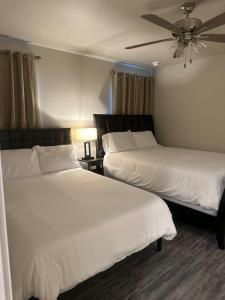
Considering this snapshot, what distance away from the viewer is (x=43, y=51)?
130 inches

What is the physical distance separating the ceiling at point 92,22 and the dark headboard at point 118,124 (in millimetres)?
1235

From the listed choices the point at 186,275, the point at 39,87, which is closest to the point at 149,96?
the point at 39,87

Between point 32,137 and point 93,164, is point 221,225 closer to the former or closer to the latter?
point 93,164

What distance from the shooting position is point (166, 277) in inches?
74.5

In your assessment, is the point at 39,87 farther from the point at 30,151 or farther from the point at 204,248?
the point at 204,248

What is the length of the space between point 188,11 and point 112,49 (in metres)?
1.58

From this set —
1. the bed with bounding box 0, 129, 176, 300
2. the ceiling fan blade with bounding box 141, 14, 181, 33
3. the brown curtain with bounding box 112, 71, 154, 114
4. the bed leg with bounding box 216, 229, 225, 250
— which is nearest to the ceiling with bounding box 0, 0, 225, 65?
the ceiling fan blade with bounding box 141, 14, 181, 33

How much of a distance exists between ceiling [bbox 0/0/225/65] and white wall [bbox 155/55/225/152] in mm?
537

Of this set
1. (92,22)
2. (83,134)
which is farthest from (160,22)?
(83,134)

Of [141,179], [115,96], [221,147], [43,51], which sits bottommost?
[141,179]

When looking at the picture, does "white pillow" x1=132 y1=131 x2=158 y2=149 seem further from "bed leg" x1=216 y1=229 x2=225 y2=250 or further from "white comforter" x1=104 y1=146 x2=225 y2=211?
"bed leg" x1=216 y1=229 x2=225 y2=250

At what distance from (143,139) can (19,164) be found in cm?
247

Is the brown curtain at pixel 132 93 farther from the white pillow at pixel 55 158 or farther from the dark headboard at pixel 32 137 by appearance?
the white pillow at pixel 55 158

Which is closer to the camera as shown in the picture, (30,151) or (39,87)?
(30,151)
